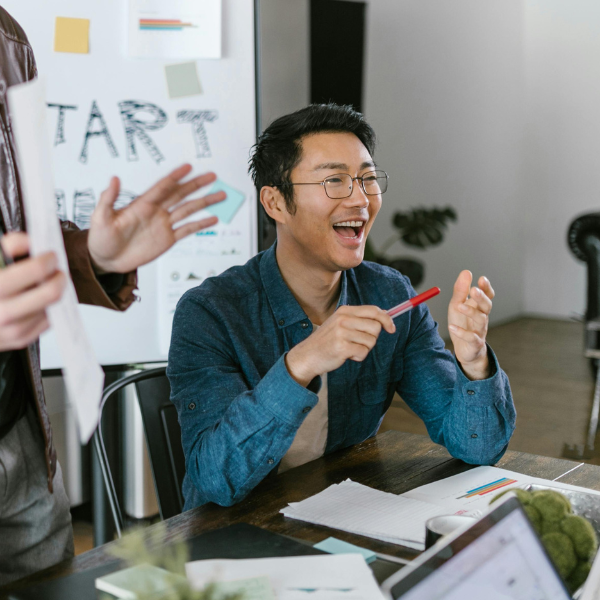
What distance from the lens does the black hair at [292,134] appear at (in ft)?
5.12

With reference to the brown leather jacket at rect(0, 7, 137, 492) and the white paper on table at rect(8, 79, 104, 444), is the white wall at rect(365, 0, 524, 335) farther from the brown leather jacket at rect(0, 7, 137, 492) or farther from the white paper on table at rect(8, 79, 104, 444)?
the white paper on table at rect(8, 79, 104, 444)

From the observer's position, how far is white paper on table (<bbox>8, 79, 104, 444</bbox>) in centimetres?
51

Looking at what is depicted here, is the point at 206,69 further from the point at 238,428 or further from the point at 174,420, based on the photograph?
the point at 238,428

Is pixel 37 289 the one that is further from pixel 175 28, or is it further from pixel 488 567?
pixel 175 28

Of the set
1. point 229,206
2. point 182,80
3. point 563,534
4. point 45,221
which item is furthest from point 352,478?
point 182,80

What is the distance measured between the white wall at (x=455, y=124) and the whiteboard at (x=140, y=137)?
3.09m

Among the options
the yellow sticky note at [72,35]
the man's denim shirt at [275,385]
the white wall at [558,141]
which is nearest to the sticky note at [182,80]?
the yellow sticky note at [72,35]

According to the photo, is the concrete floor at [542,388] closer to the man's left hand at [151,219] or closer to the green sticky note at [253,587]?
the green sticky note at [253,587]

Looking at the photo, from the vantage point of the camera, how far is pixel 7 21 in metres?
1.13

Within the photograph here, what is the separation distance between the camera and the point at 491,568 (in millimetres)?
660

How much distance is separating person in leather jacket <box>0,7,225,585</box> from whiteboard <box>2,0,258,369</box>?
34.5 inches

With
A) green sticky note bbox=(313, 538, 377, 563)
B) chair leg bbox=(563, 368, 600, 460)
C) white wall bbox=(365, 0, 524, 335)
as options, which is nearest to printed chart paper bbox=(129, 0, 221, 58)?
green sticky note bbox=(313, 538, 377, 563)

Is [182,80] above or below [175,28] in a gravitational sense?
below

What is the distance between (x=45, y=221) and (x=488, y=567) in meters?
0.47
